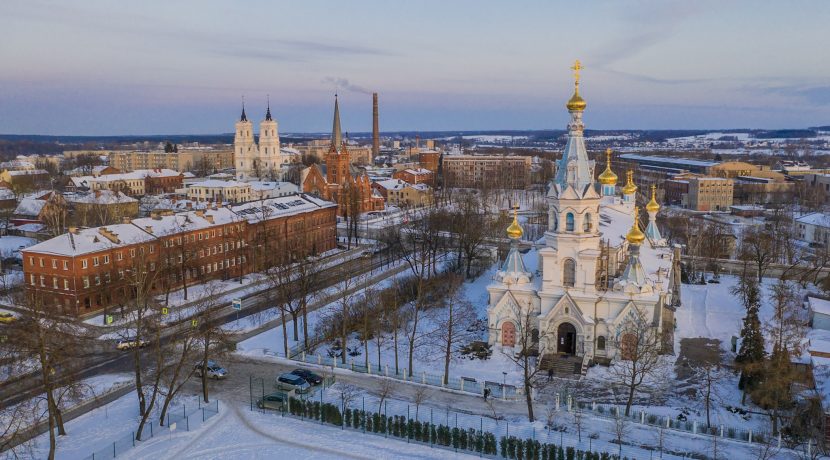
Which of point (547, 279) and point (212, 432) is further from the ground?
point (547, 279)

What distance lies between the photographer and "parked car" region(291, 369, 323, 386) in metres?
25.9

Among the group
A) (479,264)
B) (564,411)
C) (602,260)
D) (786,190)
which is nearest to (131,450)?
(564,411)

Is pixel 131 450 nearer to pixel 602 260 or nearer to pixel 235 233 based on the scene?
pixel 602 260

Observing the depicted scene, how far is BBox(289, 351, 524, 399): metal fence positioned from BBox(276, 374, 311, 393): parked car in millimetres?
2454

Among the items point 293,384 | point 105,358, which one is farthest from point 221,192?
point 293,384

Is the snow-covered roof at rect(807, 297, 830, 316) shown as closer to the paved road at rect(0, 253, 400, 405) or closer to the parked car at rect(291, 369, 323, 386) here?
the parked car at rect(291, 369, 323, 386)

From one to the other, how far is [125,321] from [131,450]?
567 inches

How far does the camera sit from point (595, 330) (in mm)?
28797

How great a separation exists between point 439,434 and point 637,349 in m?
8.75

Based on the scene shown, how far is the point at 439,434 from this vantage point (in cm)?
2125

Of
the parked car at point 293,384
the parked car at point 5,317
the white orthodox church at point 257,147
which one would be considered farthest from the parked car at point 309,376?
the white orthodox church at point 257,147

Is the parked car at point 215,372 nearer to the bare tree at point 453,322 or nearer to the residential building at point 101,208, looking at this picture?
the bare tree at point 453,322

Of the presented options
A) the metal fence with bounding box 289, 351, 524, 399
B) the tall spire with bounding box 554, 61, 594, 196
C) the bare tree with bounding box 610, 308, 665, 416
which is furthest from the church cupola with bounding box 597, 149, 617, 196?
the metal fence with bounding box 289, 351, 524, 399

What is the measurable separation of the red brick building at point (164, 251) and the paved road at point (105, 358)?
2587 millimetres
